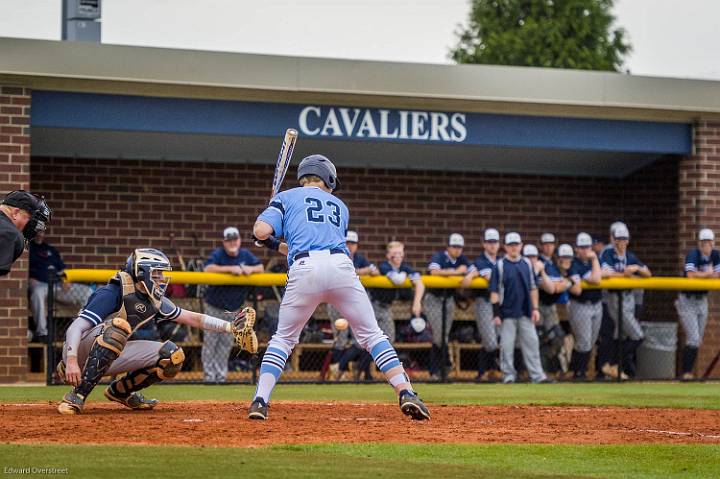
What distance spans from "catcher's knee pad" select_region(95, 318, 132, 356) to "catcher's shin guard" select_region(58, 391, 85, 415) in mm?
512

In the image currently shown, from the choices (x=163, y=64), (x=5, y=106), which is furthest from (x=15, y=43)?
(x=163, y=64)

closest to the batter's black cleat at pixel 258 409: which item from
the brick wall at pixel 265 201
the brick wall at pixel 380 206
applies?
the brick wall at pixel 380 206

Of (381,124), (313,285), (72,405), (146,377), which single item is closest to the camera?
(313,285)

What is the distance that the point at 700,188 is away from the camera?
18.1m

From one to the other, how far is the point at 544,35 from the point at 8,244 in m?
40.2

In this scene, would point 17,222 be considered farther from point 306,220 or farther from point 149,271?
point 306,220

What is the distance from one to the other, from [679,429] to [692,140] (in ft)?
32.9

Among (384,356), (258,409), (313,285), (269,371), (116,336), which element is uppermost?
(313,285)

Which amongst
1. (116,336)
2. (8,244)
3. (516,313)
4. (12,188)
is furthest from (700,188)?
(8,244)

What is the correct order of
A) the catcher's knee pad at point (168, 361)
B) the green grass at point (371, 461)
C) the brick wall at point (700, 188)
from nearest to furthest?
the green grass at point (371, 461) → the catcher's knee pad at point (168, 361) → the brick wall at point (700, 188)

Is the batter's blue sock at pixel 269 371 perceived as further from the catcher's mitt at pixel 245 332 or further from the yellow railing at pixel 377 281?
the yellow railing at pixel 377 281

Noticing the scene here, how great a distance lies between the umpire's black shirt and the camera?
776cm

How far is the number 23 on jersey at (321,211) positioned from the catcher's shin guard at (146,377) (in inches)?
60.9

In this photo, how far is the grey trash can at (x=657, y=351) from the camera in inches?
674
